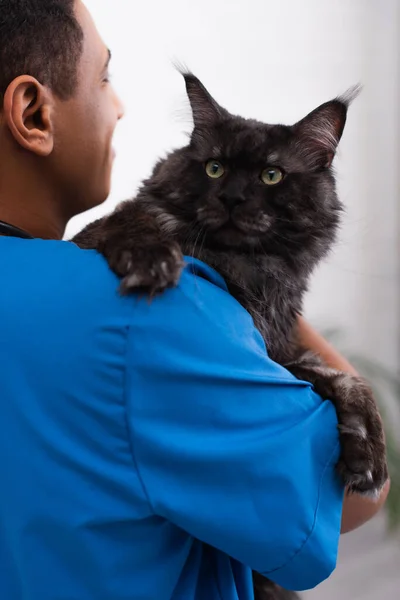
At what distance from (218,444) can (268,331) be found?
0.46 meters

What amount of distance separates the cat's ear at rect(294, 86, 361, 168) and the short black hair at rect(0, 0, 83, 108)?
466 millimetres

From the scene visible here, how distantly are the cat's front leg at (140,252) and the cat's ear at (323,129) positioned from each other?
1.19ft

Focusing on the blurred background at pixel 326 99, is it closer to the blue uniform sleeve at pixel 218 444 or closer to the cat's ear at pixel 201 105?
the cat's ear at pixel 201 105

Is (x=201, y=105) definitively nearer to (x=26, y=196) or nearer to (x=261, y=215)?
(x=261, y=215)

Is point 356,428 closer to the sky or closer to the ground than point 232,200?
closer to the ground

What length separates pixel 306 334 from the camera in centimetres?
149

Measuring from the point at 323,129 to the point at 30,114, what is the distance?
→ 0.57m

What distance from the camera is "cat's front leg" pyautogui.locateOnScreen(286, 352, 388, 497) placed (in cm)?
95

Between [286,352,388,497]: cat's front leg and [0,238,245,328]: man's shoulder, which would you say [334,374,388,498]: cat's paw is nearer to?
[286,352,388,497]: cat's front leg

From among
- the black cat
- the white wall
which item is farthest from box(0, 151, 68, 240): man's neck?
the white wall

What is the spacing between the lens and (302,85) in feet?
10.1

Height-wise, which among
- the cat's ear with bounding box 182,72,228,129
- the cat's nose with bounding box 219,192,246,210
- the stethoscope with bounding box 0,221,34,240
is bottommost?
the stethoscope with bounding box 0,221,34,240

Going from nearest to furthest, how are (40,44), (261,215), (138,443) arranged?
A: (138,443) < (40,44) < (261,215)

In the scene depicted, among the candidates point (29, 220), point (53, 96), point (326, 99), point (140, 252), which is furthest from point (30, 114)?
point (326, 99)
